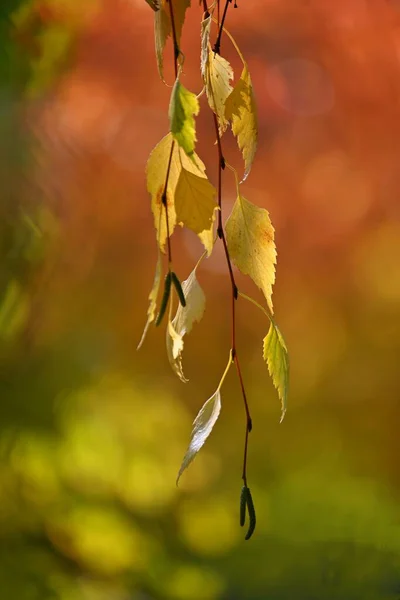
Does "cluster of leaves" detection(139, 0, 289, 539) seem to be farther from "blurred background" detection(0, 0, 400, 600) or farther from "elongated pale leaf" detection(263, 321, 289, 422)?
"blurred background" detection(0, 0, 400, 600)

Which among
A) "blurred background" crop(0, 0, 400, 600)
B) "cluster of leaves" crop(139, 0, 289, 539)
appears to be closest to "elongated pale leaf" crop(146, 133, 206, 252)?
"cluster of leaves" crop(139, 0, 289, 539)

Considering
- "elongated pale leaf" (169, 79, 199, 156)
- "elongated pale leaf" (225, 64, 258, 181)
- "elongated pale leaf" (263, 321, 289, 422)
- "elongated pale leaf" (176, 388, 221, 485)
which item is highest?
"elongated pale leaf" (225, 64, 258, 181)

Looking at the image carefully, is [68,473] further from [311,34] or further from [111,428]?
[311,34]

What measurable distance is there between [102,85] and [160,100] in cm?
7

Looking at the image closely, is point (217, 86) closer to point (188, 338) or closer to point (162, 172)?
point (162, 172)

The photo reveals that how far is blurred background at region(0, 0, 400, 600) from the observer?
2.86ft

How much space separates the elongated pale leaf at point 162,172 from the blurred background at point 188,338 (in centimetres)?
55

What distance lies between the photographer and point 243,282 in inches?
34.9

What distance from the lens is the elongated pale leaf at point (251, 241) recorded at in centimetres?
36

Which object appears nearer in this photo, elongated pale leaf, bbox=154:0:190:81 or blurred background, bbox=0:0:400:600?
elongated pale leaf, bbox=154:0:190:81

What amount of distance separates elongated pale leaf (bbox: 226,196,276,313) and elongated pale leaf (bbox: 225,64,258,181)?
0.07ft

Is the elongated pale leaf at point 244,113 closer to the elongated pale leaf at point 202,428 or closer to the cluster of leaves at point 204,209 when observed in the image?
the cluster of leaves at point 204,209

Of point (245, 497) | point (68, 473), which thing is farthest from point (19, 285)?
point (245, 497)

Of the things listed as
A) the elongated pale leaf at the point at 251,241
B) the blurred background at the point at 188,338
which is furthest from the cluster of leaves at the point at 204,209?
the blurred background at the point at 188,338
